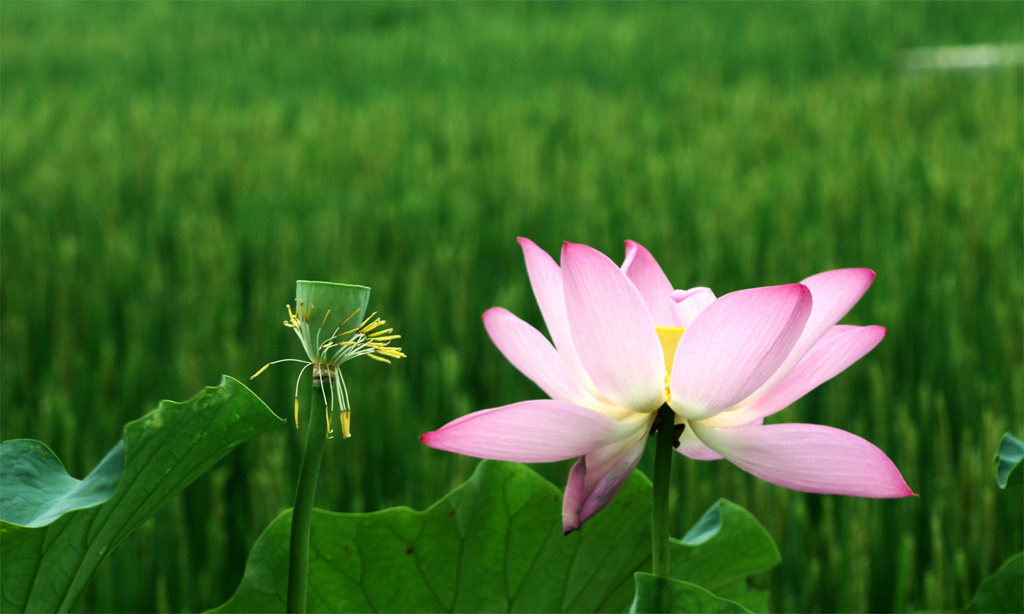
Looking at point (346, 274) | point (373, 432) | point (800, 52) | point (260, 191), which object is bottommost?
point (373, 432)

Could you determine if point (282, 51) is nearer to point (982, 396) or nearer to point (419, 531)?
point (982, 396)

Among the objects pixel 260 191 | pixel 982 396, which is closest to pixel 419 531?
pixel 982 396

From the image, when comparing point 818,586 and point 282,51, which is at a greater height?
point 282,51

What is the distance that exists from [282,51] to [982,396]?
4.39 meters

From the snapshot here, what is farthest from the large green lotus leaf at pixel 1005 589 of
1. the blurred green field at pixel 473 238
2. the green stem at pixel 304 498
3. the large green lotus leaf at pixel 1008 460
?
the blurred green field at pixel 473 238

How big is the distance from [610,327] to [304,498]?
10 cm

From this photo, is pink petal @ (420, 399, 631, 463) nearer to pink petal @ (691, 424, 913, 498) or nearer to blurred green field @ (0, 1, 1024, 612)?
pink petal @ (691, 424, 913, 498)

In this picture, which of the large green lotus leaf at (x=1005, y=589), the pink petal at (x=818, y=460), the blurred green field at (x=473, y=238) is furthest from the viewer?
the blurred green field at (x=473, y=238)

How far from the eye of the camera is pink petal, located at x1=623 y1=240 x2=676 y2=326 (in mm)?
341

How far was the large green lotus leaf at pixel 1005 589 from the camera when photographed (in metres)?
0.37

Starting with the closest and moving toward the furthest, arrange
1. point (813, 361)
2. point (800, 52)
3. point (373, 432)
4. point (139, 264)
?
point (813, 361) < point (373, 432) < point (139, 264) < point (800, 52)

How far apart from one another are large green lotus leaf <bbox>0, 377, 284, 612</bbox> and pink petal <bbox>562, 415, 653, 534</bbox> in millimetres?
91

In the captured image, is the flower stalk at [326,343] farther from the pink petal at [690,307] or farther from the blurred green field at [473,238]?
the blurred green field at [473,238]

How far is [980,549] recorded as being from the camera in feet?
3.03
